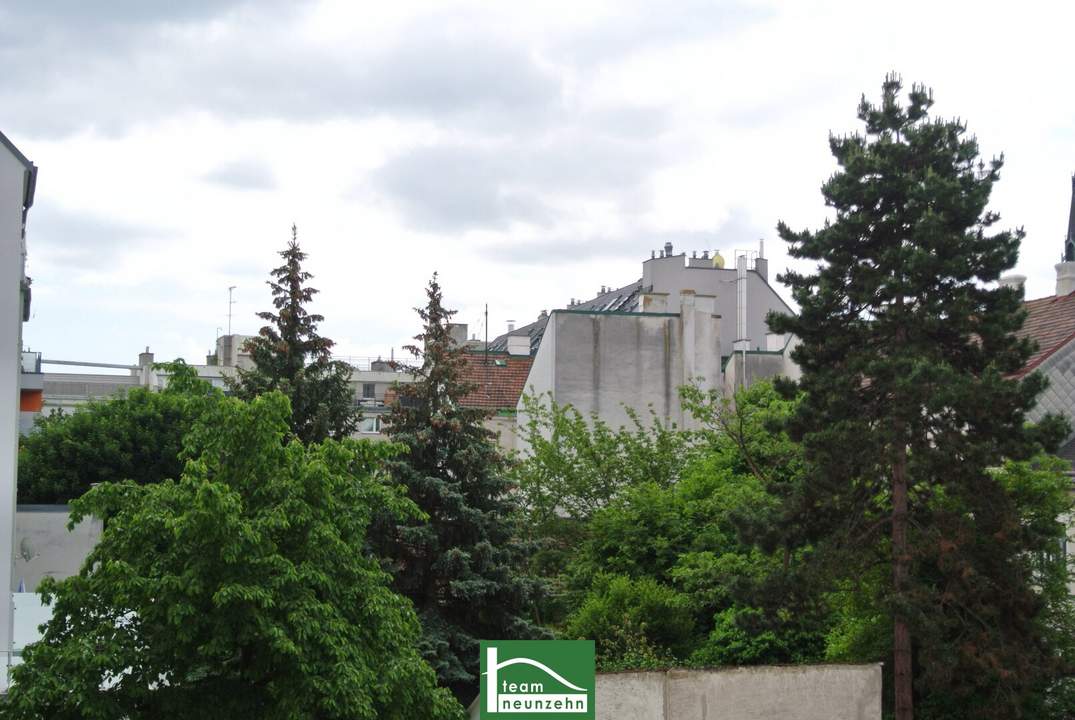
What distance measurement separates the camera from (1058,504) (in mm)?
22234

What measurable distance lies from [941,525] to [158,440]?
32.5 metres

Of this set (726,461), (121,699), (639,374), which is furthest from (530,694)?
(639,374)

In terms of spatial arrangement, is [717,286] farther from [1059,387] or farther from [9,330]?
[9,330]

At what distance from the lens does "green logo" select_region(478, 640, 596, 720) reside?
18.8m

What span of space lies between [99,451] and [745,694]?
31903 millimetres

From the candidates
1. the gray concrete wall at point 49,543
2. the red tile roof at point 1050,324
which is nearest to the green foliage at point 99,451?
the gray concrete wall at point 49,543

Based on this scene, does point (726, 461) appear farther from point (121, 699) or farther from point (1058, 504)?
point (121, 699)

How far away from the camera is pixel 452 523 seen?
2562cm

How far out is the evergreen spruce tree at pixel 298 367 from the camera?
28906mm

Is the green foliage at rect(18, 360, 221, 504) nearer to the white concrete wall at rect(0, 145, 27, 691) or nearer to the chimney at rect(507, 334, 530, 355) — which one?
the chimney at rect(507, 334, 530, 355)

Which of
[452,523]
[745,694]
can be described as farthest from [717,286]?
[745,694]

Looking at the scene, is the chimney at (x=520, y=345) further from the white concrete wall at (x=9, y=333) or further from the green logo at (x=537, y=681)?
the green logo at (x=537, y=681)

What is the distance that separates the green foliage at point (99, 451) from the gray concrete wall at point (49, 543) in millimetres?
12896

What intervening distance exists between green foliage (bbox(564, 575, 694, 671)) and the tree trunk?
6.42m
